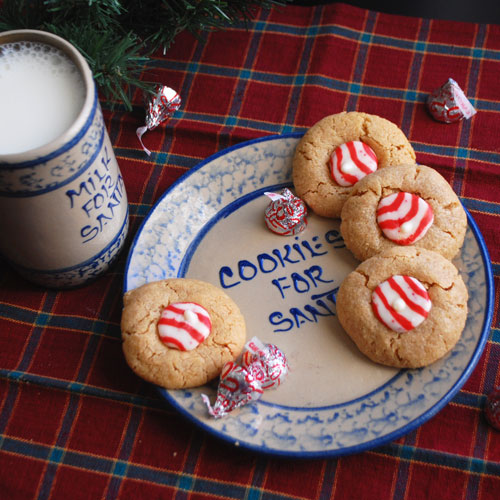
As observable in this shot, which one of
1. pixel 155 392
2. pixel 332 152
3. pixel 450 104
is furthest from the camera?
pixel 450 104

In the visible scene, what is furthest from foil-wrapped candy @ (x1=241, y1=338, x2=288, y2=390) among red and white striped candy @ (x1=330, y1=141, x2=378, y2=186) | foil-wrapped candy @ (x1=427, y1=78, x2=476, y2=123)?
foil-wrapped candy @ (x1=427, y1=78, x2=476, y2=123)

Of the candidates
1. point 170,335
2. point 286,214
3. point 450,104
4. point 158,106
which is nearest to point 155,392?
point 170,335

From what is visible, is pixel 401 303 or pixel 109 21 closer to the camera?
pixel 401 303

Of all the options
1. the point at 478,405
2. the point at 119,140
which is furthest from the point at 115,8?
the point at 478,405

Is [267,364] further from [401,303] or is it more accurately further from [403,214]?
[403,214]

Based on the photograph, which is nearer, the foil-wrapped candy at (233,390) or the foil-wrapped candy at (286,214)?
the foil-wrapped candy at (233,390)

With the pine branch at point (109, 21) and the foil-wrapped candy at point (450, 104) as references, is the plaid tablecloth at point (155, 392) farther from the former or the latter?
the pine branch at point (109, 21)

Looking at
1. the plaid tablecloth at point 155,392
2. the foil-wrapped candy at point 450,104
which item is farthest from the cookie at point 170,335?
the foil-wrapped candy at point 450,104
